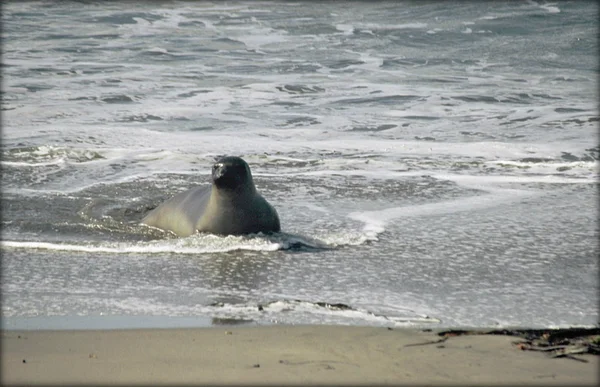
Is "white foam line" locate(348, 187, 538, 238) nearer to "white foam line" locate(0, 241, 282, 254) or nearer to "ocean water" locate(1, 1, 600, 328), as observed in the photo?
"ocean water" locate(1, 1, 600, 328)

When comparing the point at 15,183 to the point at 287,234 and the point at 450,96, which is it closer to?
the point at 287,234

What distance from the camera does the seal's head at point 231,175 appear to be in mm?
6469

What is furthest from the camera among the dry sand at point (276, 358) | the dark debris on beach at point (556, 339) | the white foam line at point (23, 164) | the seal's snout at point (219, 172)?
the white foam line at point (23, 164)

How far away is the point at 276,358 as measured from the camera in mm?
4023

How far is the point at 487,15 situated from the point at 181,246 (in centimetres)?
1713

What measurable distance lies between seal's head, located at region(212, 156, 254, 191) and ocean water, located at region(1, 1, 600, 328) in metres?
0.39

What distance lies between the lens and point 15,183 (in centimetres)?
859

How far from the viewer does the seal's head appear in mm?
6469

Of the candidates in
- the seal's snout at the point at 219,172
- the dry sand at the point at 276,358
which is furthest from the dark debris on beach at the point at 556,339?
the seal's snout at the point at 219,172

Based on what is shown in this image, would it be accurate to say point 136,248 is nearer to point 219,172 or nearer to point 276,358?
point 219,172

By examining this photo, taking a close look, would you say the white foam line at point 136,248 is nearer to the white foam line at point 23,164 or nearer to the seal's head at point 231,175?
the seal's head at point 231,175

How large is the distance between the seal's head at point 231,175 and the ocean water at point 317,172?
1.29ft

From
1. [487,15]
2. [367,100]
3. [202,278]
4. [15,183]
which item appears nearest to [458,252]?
[202,278]

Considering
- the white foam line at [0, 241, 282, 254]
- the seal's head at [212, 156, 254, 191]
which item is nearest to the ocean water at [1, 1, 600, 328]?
the white foam line at [0, 241, 282, 254]
